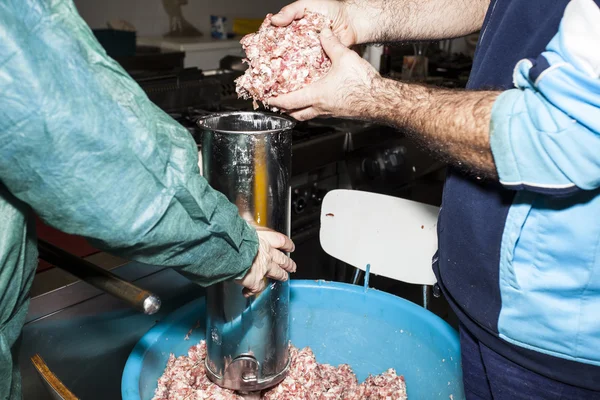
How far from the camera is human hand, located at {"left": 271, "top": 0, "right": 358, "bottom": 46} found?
115 centimetres

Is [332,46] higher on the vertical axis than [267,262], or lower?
higher

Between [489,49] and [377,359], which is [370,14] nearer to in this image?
[489,49]

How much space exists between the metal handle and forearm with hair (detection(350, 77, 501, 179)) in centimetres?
49

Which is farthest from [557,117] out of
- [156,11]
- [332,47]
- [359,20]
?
[156,11]

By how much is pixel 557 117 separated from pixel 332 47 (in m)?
0.46

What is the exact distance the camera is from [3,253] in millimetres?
719

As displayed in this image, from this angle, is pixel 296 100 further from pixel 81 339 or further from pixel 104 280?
pixel 81 339

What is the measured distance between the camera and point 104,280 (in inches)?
30.3

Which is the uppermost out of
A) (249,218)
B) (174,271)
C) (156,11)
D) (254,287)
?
(156,11)

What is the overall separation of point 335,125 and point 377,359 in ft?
4.16

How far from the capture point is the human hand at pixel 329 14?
115cm

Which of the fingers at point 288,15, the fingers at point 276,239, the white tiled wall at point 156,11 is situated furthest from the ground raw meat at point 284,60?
the white tiled wall at point 156,11

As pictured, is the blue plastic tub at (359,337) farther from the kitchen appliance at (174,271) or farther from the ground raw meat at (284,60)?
the ground raw meat at (284,60)

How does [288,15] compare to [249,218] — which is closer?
[249,218]
